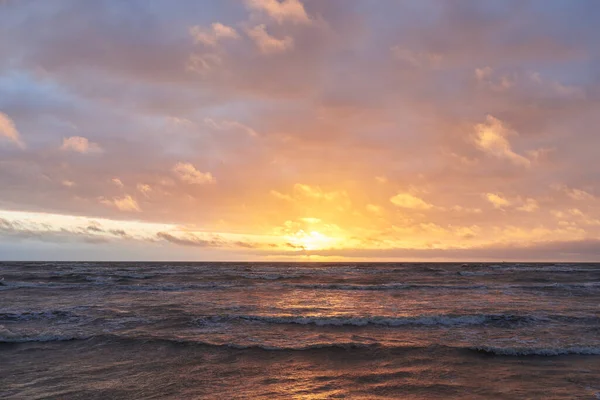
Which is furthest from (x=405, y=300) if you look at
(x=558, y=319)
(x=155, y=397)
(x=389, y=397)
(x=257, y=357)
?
(x=155, y=397)

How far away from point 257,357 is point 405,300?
20230 mm

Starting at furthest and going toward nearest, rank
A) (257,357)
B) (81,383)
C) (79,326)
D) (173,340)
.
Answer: (79,326) < (173,340) < (257,357) < (81,383)

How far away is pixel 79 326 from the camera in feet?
68.0

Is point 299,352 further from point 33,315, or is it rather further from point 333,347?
point 33,315

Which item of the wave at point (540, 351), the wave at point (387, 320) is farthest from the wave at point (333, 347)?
the wave at point (387, 320)

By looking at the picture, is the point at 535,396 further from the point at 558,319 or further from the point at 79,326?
the point at 79,326

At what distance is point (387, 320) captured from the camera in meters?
22.3

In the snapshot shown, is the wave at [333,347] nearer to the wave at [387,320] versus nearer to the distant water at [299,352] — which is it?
the distant water at [299,352]

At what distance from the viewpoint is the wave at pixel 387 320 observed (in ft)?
71.9

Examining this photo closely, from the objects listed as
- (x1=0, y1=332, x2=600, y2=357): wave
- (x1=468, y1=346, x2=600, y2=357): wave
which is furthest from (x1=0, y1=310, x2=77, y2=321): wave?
(x1=468, y1=346, x2=600, y2=357): wave

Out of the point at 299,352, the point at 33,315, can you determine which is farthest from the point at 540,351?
the point at 33,315

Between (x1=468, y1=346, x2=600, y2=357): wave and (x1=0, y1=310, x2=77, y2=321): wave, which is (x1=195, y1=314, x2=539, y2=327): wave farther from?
(x1=0, y1=310, x2=77, y2=321): wave

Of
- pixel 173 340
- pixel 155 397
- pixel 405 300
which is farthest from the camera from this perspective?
pixel 405 300

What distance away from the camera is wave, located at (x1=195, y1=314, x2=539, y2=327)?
21922 mm
